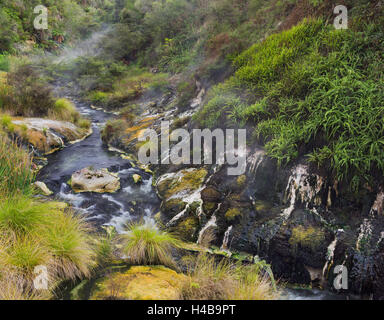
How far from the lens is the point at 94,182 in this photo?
20.8 feet

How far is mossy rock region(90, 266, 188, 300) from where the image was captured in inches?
107

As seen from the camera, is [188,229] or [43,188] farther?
[43,188]

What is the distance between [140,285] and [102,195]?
356 centimetres

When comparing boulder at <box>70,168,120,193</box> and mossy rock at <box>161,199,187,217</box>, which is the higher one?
boulder at <box>70,168,120,193</box>

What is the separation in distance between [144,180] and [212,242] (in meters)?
3.15

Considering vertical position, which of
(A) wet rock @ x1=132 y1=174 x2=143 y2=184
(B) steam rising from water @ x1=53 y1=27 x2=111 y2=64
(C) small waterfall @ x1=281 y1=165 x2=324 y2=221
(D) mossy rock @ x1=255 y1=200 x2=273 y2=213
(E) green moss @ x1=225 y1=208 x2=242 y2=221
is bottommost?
(E) green moss @ x1=225 y1=208 x2=242 y2=221

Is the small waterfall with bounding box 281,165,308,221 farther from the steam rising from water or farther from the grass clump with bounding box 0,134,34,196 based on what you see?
the steam rising from water

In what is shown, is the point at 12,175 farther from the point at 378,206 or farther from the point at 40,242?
the point at 378,206

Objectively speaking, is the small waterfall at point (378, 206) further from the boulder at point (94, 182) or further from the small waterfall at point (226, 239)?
the boulder at point (94, 182)

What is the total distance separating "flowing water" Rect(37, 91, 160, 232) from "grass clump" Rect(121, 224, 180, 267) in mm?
1454

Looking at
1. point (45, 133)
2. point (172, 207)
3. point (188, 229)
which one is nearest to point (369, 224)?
point (188, 229)

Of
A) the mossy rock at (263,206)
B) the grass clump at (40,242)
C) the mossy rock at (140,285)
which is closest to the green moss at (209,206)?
the mossy rock at (263,206)

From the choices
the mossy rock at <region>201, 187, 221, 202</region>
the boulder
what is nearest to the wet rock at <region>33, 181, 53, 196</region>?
the boulder

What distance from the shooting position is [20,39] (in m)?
19.2
